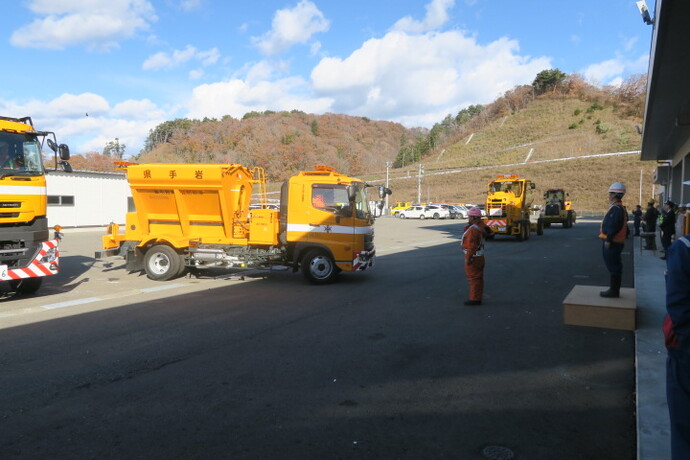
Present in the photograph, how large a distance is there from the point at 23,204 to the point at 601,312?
9.99 metres

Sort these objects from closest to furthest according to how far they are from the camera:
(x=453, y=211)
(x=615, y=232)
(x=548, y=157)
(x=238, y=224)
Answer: (x=615, y=232) → (x=238, y=224) → (x=453, y=211) → (x=548, y=157)

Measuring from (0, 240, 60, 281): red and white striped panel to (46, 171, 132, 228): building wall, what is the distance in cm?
1977

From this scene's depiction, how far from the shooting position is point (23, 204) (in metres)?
8.82

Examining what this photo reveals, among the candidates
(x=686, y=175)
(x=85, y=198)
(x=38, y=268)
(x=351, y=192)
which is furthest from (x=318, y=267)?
(x=85, y=198)

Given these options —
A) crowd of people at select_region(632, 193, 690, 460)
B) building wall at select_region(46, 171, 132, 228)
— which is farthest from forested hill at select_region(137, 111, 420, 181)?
crowd of people at select_region(632, 193, 690, 460)

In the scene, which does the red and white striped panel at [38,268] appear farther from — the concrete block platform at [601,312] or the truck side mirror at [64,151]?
the concrete block platform at [601,312]

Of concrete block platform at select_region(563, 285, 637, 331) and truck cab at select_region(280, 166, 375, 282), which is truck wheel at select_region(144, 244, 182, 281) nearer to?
truck cab at select_region(280, 166, 375, 282)

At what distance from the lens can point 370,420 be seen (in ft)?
13.3

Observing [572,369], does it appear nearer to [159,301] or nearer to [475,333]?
[475,333]

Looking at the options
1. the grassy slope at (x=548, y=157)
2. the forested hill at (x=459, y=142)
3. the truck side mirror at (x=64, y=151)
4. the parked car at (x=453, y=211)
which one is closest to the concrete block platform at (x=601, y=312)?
the truck side mirror at (x=64, y=151)

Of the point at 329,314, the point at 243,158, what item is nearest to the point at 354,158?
the point at 243,158

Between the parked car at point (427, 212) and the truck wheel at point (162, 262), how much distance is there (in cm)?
3899

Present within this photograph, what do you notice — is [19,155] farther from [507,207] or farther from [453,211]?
[453,211]

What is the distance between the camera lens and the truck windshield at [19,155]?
8680mm
